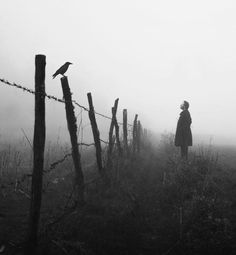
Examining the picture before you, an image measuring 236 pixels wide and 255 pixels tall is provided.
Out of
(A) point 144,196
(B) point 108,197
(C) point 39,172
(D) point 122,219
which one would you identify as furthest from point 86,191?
(C) point 39,172

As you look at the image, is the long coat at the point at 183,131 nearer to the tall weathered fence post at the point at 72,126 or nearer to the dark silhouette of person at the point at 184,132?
the dark silhouette of person at the point at 184,132

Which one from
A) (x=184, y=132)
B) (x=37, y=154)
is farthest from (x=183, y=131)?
(x=37, y=154)

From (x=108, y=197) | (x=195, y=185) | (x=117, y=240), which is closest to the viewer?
(x=117, y=240)

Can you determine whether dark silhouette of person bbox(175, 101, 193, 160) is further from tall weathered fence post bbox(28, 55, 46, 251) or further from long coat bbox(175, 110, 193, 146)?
tall weathered fence post bbox(28, 55, 46, 251)

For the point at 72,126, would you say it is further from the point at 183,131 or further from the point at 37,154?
the point at 183,131

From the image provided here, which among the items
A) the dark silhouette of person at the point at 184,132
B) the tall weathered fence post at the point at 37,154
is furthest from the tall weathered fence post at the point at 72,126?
the dark silhouette of person at the point at 184,132

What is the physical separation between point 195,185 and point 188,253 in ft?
11.3

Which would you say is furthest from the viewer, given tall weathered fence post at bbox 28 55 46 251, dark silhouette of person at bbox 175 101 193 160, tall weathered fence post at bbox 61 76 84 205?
dark silhouette of person at bbox 175 101 193 160

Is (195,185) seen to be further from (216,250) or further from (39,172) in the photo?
(39,172)

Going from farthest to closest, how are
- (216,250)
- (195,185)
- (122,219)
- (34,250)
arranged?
(195,185)
(122,219)
(216,250)
(34,250)

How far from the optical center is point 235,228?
5.52m

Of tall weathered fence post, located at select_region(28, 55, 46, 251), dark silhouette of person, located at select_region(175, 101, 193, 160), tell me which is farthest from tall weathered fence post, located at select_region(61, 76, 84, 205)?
dark silhouette of person, located at select_region(175, 101, 193, 160)

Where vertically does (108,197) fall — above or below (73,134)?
below

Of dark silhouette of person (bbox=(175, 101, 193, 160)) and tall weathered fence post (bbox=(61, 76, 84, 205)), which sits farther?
dark silhouette of person (bbox=(175, 101, 193, 160))
